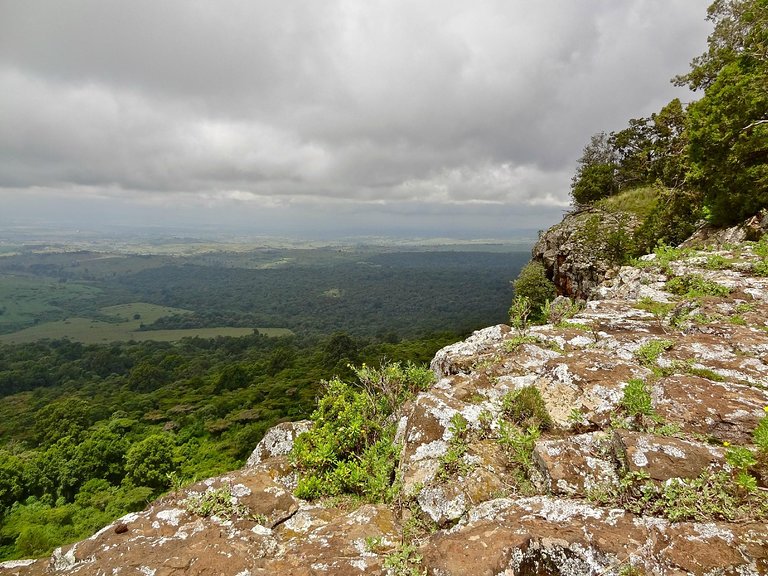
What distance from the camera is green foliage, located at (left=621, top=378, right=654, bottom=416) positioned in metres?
5.98

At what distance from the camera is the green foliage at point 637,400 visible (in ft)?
19.6

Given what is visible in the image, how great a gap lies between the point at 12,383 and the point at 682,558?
5982 inches

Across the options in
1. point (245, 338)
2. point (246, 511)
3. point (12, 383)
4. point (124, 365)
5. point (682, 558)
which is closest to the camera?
point (682, 558)

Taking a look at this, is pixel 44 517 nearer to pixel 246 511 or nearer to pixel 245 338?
pixel 246 511

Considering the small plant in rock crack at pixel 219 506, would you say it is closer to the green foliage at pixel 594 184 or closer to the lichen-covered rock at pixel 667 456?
the lichen-covered rock at pixel 667 456

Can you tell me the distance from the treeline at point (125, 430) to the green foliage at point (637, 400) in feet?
27.2

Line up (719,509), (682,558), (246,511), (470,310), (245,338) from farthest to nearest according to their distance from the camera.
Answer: (470,310)
(245,338)
(246,511)
(719,509)
(682,558)

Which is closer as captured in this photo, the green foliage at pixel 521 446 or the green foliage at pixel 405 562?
the green foliage at pixel 405 562

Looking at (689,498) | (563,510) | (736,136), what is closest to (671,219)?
(736,136)

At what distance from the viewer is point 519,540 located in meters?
4.16

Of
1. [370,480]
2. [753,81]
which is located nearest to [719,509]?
[370,480]

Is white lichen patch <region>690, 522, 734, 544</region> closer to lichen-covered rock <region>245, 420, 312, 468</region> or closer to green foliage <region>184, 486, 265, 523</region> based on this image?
green foliage <region>184, 486, 265, 523</region>

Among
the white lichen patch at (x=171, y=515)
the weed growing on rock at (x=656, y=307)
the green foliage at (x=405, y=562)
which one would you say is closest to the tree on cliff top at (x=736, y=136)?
the weed growing on rock at (x=656, y=307)

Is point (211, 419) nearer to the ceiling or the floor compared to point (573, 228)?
nearer to the floor
